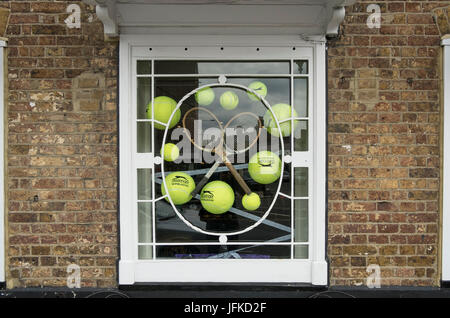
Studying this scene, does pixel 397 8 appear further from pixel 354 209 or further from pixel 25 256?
pixel 25 256

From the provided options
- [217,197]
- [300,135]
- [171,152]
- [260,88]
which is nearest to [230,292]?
[217,197]

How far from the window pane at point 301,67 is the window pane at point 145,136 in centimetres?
140

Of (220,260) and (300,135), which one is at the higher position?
(300,135)

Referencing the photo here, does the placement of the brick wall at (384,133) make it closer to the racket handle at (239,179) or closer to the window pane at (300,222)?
the window pane at (300,222)

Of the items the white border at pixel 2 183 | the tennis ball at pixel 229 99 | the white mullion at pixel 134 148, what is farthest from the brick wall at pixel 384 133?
the white border at pixel 2 183

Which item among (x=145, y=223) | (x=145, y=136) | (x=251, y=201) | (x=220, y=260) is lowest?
(x=220, y=260)

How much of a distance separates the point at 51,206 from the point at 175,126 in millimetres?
1281

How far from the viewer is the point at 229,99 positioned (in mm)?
2967

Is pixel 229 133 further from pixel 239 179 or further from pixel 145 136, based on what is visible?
pixel 145 136

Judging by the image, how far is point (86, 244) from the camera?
9.45 feet

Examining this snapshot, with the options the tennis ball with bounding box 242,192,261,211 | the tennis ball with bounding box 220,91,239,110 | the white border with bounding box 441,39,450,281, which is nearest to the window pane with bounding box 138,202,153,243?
the tennis ball with bounding box 242,192,261,211

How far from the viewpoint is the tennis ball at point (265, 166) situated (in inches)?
116

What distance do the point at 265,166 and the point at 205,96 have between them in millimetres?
826
